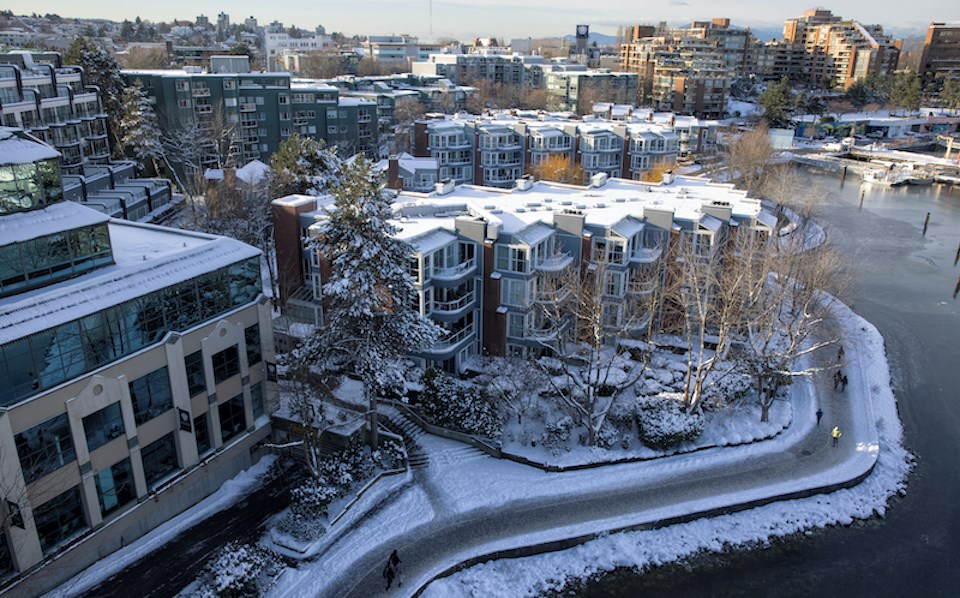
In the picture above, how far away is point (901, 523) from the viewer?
2969 cm

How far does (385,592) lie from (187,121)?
62158 millimetres

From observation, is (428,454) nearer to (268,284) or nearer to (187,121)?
(268,284)

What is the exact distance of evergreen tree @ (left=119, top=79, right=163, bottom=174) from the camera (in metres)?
65.0

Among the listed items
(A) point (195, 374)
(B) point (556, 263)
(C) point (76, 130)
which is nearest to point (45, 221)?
(A) point (195, 374)

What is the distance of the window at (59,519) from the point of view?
21984 mm

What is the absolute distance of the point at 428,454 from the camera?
31.4 metres

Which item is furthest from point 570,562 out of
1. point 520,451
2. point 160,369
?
point 160,369

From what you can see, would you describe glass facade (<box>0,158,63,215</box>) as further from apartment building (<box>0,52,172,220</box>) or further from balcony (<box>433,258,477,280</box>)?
apartment building (<box>0,52,172,220</box>)

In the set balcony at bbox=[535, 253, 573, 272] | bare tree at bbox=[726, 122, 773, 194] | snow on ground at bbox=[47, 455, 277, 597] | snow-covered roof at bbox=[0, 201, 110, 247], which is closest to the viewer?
snow-covered roof at bbox=[0, 201, 110, 247]

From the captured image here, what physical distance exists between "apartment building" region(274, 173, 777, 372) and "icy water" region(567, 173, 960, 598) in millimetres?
12148

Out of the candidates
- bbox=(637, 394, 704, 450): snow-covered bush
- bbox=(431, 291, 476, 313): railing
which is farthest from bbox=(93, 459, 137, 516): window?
bbox=(637, 394, 704, 450): snow-covered bush

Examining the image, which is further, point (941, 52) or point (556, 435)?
point (941, 52)

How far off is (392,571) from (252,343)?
11.6 meters

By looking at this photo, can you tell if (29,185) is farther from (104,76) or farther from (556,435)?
(104,76)
